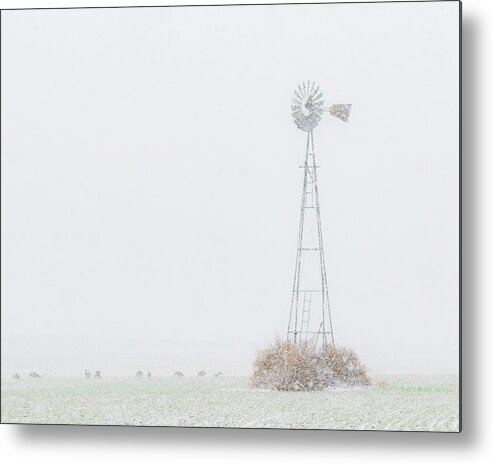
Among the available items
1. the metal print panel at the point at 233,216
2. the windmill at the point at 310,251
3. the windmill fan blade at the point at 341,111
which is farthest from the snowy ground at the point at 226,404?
the windmill fan blade at the point at 341,111

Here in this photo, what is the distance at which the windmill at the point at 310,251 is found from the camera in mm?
4516

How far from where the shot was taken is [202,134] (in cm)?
461

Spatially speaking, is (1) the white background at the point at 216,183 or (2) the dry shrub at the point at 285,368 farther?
(2) the dry shrub at the point at 285,368

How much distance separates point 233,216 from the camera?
4602 mm

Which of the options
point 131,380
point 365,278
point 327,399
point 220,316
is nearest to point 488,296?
point 365,278

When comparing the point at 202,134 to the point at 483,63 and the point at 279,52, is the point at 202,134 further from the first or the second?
the point at 483,63

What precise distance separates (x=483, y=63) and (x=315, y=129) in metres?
0.70

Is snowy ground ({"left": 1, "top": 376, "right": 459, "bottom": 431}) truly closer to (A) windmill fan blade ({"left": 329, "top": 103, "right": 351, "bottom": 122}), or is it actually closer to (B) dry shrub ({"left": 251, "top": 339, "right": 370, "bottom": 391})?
(B) dry shrub ({"left": 251, "top": 339, "right": 370, "bottom": 391})

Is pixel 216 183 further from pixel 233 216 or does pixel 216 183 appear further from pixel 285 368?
pixel 285 368

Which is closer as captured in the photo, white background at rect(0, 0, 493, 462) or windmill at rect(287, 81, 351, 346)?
white background at rect(0, 0, 493, 462)

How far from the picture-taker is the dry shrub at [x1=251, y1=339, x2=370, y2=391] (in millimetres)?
4520

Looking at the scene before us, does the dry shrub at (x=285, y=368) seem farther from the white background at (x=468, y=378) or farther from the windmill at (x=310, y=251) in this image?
the white background at (x=468, y=378)

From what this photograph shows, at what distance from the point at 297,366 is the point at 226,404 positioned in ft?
1.06

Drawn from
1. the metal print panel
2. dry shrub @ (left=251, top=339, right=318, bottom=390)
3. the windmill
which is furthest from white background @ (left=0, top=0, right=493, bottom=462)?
the windmill
